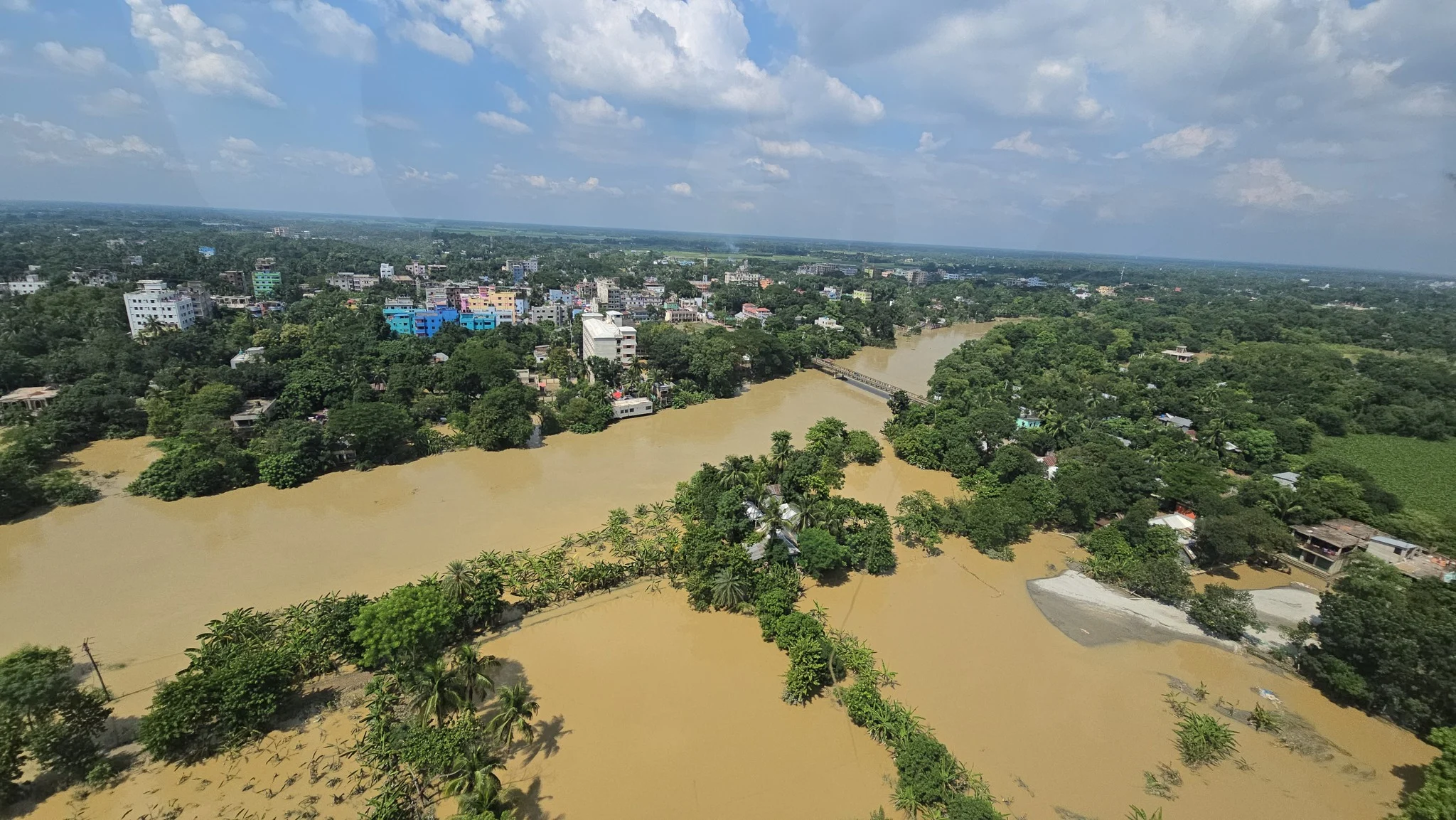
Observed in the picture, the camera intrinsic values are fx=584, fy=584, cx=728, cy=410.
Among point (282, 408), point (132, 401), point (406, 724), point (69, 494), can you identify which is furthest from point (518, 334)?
point (406, 724)

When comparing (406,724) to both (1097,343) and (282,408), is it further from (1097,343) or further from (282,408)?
(1097,343)

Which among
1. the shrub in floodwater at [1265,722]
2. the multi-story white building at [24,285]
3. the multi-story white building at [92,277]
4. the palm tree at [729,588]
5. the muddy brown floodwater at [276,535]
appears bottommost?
the muddy brown floodwater at [276,535]

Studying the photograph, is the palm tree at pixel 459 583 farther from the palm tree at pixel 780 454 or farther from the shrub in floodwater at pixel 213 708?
the palm tree at pixel 780 454

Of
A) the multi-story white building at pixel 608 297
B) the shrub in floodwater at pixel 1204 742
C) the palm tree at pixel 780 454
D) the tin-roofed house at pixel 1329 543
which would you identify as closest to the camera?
the shrub in floodwater at pixel 1204 742

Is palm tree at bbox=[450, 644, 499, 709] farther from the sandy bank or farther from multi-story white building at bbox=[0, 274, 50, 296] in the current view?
multi-story white building at bbox=[0, 274, 50, 296]

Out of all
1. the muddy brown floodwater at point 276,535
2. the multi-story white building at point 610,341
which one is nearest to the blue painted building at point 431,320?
the multi-story white building at point 610,341

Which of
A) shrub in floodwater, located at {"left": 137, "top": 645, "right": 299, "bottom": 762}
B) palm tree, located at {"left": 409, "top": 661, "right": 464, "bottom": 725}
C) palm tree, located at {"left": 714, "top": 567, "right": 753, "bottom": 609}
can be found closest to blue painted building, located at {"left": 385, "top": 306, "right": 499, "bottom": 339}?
shrub in floodwater, located at {"left": 137, "top": 645, "right": 299, "bottom": 762}

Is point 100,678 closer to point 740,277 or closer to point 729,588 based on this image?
point 729,588

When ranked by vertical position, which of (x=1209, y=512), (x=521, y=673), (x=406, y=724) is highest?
(x=1209, y=512)
